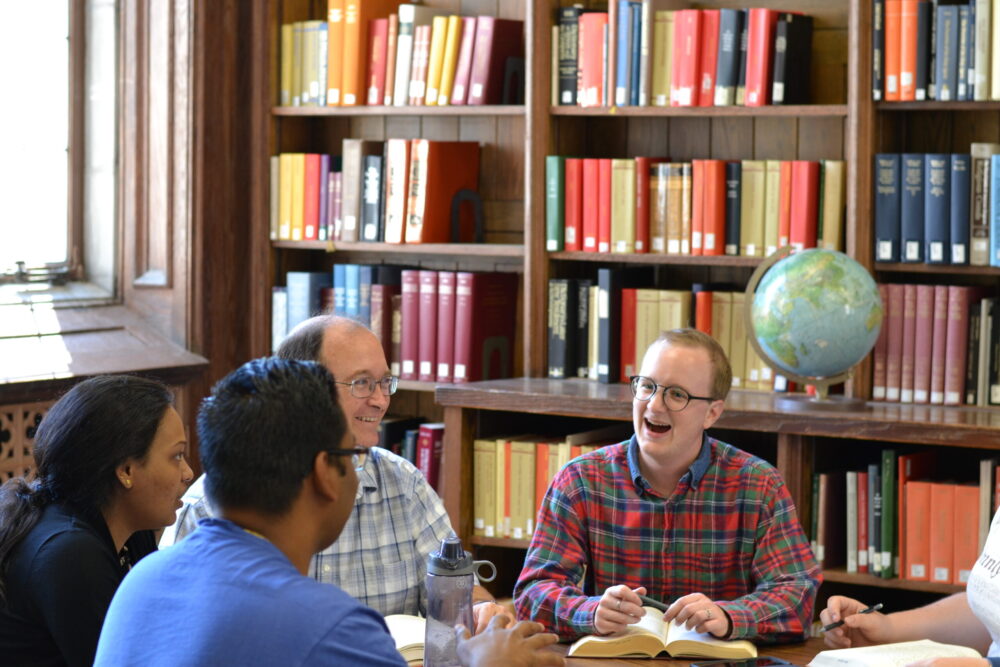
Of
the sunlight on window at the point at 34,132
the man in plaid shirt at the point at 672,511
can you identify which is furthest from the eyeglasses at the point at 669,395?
the sunlight on window at the point at 34,132

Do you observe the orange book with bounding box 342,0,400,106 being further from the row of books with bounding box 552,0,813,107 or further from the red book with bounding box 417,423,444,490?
the red book with bounding box 417,423,444,490

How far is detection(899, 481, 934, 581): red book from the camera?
11.2ft

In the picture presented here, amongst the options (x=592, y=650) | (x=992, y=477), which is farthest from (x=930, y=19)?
(x=592, y=650)

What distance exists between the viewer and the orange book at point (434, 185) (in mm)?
4184

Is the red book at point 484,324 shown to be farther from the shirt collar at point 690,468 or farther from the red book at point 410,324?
the shirt collar at point 690,468

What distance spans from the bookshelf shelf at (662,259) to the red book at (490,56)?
527 mm

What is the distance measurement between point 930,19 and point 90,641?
2.55m

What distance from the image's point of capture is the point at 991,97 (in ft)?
11.3

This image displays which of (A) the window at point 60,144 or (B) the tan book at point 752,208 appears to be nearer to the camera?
(B) the tan book at point 752,208

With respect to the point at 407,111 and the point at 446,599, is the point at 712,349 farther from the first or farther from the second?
the point at 407,111

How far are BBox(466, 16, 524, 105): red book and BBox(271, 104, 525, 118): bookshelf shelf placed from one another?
0.03 meters

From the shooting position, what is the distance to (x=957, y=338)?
353 centimetres

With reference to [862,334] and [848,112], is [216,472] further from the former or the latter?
[848,112]

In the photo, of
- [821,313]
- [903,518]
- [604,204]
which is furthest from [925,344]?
[604,204]
